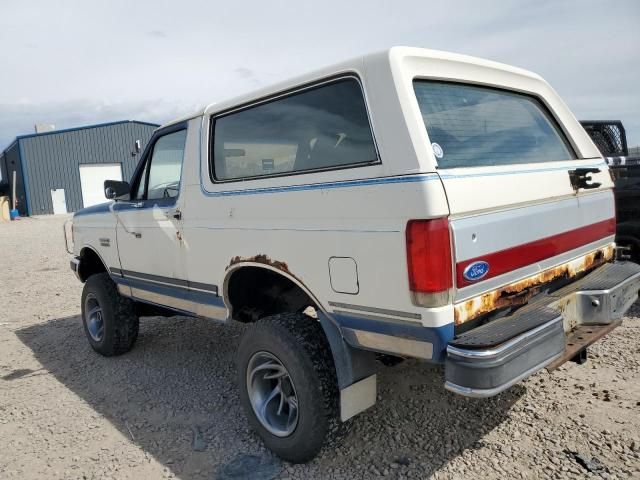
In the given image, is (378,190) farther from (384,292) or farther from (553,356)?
(553,356)

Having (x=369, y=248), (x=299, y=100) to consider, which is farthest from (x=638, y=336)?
(x=299, y=100)

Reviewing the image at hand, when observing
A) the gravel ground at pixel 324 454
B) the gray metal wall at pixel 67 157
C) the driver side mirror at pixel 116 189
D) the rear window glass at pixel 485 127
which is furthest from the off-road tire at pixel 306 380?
the gray metal wall at pixel 67 157

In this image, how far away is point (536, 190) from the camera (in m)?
2.59

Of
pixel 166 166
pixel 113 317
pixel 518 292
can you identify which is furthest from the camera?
pixel 113 317

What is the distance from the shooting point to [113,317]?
460 cm

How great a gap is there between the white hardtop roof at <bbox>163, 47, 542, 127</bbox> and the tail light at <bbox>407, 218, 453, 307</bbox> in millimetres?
807

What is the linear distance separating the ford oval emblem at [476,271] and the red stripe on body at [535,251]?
1 cm

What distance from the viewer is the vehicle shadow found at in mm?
2873

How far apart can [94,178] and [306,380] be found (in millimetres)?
28485

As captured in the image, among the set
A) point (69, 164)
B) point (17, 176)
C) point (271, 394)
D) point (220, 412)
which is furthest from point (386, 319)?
point (17, 176)

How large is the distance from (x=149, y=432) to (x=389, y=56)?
280 centimetres

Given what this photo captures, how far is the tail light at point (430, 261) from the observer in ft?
6.89

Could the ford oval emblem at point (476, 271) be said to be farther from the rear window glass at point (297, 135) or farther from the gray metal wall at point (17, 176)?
the gray metal wall at point (17, 176)

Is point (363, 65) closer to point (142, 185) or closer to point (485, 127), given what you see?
point (485, 127)
